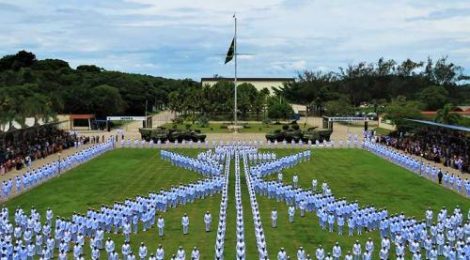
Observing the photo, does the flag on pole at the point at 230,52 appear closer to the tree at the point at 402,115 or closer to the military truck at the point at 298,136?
the military truck at the point at 298,136

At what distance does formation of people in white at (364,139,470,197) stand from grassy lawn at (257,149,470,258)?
0.63 metres

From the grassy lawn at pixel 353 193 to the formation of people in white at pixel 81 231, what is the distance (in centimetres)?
369

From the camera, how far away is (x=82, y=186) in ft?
112

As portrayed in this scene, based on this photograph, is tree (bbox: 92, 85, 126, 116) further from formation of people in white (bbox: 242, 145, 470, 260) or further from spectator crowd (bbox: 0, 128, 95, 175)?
formation of people in white (bbox: 242, 145, 470, 260)

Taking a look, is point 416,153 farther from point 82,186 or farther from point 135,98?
point 135,98

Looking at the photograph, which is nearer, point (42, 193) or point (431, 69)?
point (42, 193)

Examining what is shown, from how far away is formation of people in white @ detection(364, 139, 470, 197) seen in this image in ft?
108

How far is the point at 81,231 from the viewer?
2253 centimetres

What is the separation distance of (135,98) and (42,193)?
6545 cm

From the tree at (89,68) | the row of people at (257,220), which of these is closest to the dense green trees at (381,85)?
the tree at (89,68)

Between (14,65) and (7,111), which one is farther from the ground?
(14,65)

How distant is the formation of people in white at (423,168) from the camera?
32.9 m

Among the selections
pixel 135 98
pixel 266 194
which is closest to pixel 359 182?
pixel 266 194

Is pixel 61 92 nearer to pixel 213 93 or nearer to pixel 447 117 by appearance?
pixel 213 93
